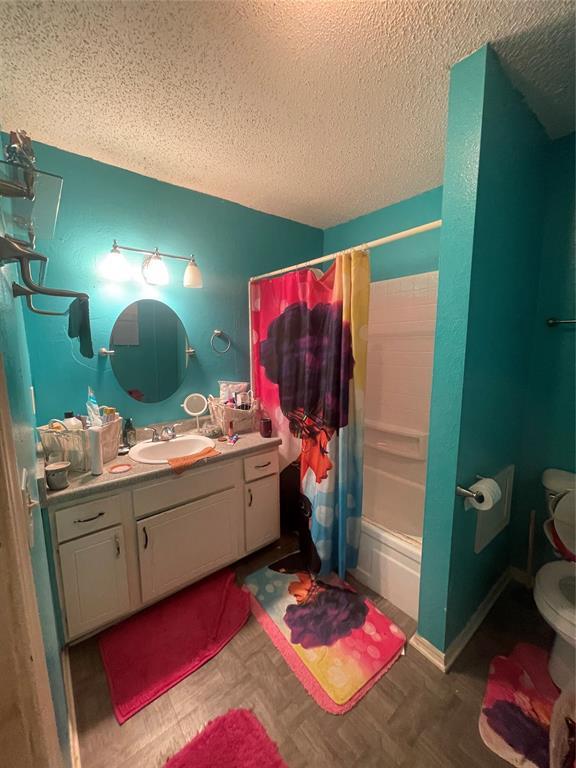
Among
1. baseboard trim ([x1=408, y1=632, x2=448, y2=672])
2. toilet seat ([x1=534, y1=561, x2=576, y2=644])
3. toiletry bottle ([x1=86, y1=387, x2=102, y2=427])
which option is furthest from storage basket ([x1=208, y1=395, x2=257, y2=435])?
toilet seat ([x1=534, y1=561, x2=576, y2=644])

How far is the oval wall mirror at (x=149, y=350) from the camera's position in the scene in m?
1.81

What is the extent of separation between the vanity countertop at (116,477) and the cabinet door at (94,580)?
209 millimetres

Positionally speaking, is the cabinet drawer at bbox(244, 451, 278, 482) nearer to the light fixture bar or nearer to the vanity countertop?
the vanity countertop

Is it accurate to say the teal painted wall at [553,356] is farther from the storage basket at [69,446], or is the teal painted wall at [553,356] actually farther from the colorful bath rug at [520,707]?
the storage basket at [69,446]

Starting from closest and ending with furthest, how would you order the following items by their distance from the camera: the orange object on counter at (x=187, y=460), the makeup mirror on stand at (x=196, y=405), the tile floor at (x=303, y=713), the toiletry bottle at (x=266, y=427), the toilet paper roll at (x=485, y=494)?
1. the tile floor at (x=303, y=713)
2. the toilet paper roll at (x=485, y=494)
3. the orange object on counter at (x=187, y=460)
4. the toiletry bottle at (x=266, y=427)
5. the makeup mirror on stand at (x=196, y=405)

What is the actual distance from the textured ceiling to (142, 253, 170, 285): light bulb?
1.63ft

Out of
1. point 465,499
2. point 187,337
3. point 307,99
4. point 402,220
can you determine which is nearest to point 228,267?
point 187,337

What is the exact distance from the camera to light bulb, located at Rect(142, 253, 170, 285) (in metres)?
1.80

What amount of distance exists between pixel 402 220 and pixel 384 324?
0.74 metres

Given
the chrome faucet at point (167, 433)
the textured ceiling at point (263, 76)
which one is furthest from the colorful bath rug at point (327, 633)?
the textured ceiling at point (263, 76)

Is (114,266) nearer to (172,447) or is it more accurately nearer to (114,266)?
(114,266)

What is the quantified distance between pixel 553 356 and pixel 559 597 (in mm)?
1126

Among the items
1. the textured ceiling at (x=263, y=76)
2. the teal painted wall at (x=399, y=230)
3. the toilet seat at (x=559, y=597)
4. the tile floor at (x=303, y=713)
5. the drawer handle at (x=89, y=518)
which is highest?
the textured ceiling at (x=263, y=76)

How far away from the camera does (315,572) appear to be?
1.77 m
